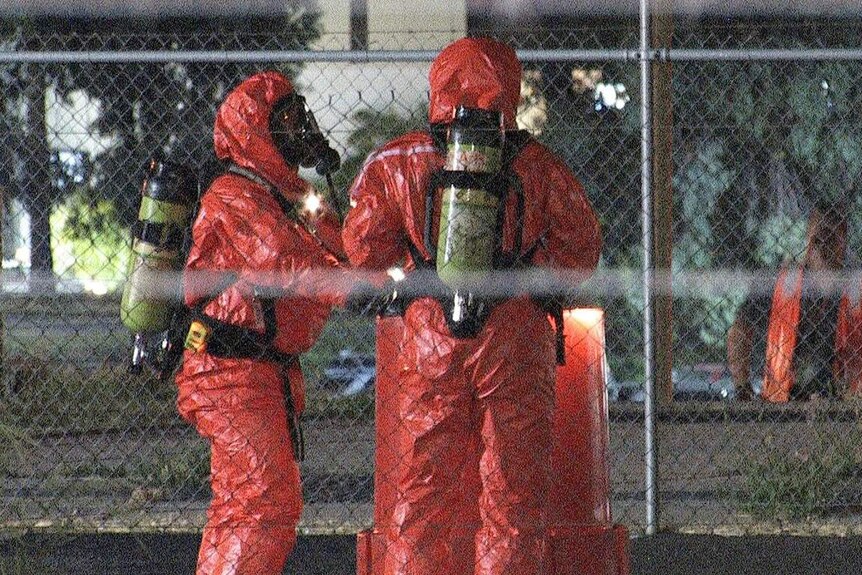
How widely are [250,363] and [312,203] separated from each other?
0.62 m

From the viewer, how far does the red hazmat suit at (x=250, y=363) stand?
4605mm

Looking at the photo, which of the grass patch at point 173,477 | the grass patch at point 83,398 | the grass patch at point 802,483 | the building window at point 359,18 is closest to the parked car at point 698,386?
the grass patch at point 802,483

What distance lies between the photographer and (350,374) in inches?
424

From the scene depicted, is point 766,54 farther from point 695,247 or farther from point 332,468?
point 695,247

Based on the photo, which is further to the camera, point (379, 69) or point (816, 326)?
point (816, 326)

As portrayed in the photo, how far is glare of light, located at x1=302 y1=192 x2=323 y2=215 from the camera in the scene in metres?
4.95

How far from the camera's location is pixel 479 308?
417 centimetres

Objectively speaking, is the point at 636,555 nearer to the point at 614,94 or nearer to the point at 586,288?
the point at 586,288

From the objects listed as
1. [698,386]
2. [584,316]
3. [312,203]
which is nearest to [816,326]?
[698,386]

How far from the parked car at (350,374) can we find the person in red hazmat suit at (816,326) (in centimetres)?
263

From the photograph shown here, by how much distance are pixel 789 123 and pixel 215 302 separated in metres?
7.34

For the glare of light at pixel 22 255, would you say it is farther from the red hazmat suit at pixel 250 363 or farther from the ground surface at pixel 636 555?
the red hazmat suit at pixel 250 363

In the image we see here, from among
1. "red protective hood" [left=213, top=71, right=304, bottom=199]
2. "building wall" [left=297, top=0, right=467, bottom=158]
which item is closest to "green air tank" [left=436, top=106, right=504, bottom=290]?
"red protective hood" [left=213, top=71, right=304, bottom=199]

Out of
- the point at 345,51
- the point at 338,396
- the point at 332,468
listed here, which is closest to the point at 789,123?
the point at 338,396
